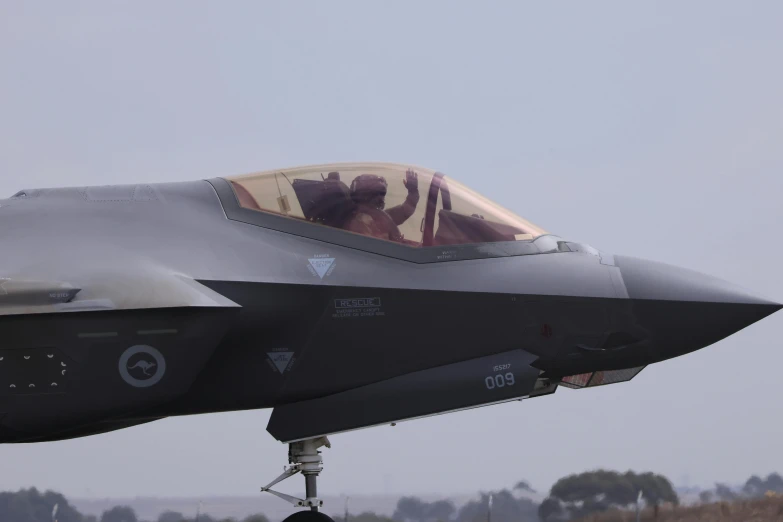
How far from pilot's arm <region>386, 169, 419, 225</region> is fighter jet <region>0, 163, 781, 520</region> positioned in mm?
13

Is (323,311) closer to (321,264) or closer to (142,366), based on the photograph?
(321,264)

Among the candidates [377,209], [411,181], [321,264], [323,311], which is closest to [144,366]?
[323,311]

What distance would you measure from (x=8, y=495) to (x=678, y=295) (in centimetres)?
965

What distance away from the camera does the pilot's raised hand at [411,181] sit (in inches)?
405

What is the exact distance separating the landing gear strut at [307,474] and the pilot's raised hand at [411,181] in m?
2.60

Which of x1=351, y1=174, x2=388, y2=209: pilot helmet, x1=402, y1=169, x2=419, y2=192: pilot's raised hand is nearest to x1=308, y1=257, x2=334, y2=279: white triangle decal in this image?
x1=351, y1=174, x2=388, y2=209: pilot helmet

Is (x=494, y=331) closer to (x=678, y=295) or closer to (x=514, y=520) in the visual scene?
(x=678, y=295)

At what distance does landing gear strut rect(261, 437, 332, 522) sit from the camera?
1038cm

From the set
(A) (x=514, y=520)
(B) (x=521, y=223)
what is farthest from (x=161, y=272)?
(A) (x=514, y=520)

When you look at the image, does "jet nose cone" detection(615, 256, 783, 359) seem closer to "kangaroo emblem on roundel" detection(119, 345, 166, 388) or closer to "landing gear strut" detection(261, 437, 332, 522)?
"landing gear strut" detection(261, 437, 332, 522)

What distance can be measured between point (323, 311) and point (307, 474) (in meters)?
1.86

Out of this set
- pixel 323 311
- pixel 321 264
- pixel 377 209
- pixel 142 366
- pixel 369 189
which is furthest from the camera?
pixel 369 189

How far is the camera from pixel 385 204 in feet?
33.3

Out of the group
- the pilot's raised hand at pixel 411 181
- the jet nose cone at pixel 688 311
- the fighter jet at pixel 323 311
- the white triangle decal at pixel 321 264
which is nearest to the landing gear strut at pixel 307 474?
the fighter jet at pixel 323 311
